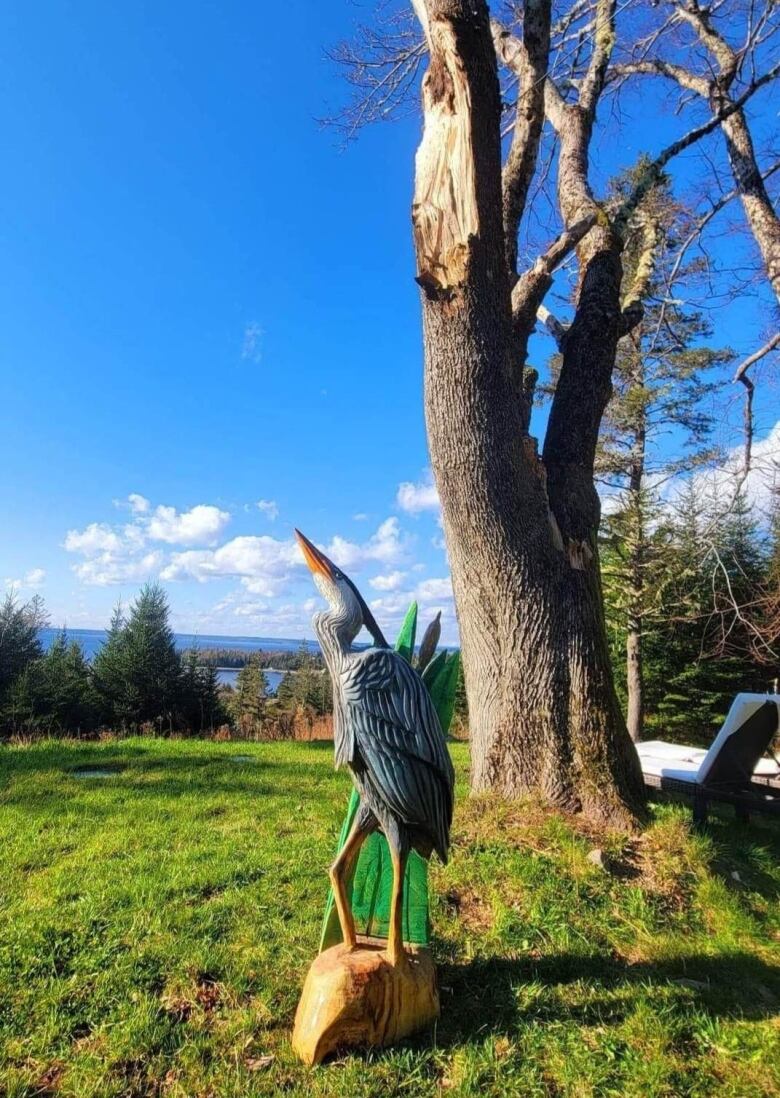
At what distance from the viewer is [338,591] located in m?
2.38

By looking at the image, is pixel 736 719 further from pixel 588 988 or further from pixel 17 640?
pixel 17 640

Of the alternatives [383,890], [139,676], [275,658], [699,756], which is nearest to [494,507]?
[383,890]

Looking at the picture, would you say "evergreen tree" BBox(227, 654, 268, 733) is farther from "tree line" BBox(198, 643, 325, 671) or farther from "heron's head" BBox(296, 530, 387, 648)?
"heron's head" BBox(296, 530, 387, 648)

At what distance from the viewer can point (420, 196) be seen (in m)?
4.07

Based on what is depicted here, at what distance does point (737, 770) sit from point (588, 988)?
3.20 meters

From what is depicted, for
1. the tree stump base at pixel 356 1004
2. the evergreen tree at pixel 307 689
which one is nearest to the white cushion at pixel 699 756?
the tree stump base at pixel 356 1004

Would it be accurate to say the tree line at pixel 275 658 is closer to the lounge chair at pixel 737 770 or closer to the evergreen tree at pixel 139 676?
the evergreen tree at pixel 139 676

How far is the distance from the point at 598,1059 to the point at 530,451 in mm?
3228

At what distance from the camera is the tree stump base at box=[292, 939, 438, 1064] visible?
→ 220 cm

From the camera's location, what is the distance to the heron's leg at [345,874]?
2393mm

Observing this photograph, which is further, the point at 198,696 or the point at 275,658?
the point at 275,658

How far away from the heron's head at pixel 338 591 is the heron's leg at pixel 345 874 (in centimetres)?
76

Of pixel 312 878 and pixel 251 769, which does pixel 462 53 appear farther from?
pixel 251 769

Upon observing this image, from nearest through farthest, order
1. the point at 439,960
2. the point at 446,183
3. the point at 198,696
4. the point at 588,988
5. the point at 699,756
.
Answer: the point at 588,988, the point at 439,960, the point at 446,183, the point at 699,756, the point at 198,696
